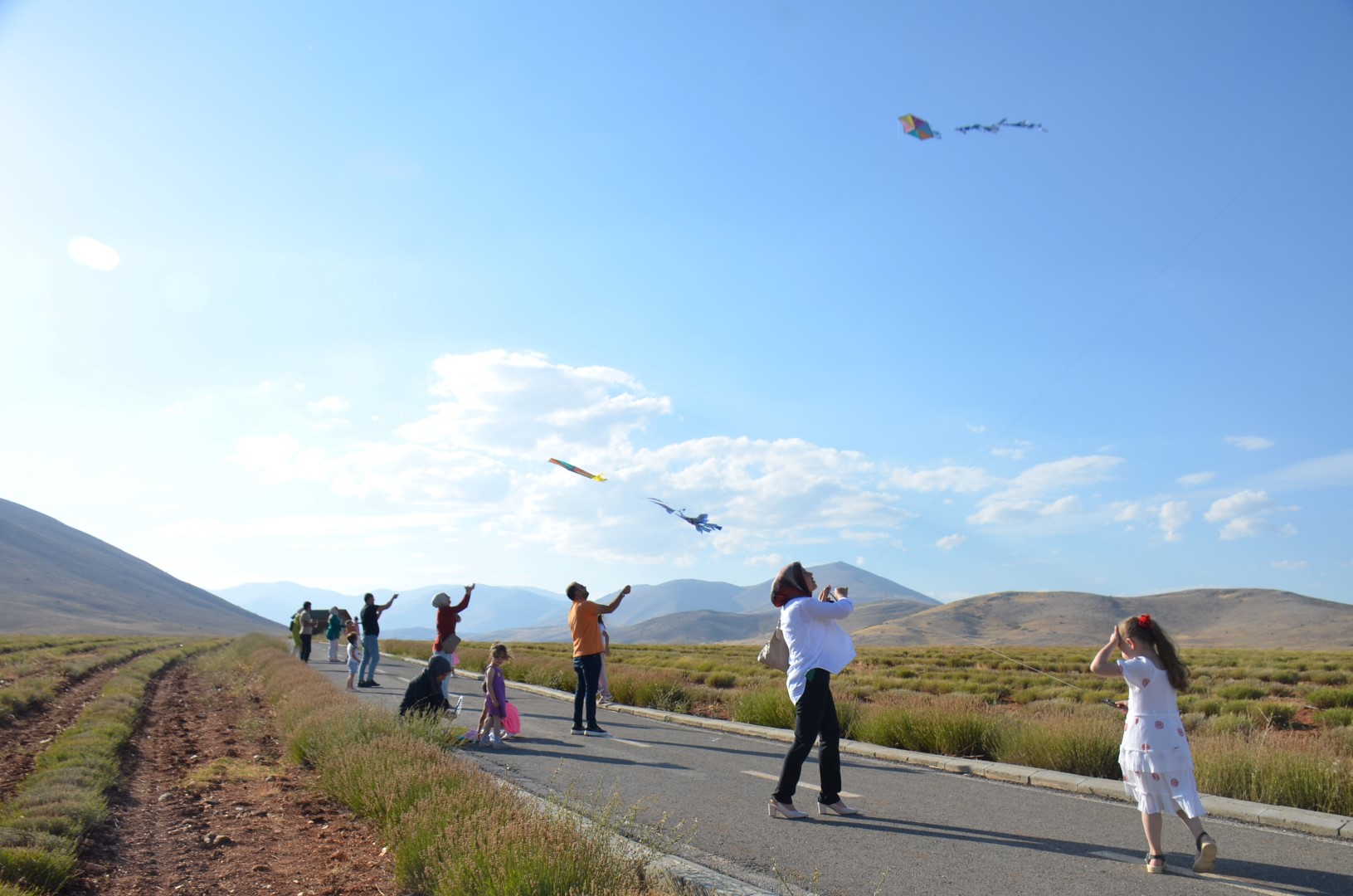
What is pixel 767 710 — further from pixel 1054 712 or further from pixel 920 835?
pixel 920 835

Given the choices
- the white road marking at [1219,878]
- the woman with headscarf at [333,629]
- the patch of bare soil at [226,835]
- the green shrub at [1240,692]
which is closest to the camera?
the white road marking at [1219,878]

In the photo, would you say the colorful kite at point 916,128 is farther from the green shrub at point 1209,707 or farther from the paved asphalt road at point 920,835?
the green shrub at point 1209,707

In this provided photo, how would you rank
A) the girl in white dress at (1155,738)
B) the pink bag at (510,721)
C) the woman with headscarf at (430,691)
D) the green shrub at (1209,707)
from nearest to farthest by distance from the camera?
1. the girl in white dress at (1155,738)
2. the woman with headscarf at (430,691)
3. the pink bag at (510,721)
4. the green shrub at (1209,707)

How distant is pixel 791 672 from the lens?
6637 millimetres

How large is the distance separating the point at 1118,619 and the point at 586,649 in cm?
18623

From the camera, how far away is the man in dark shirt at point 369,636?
17.6m

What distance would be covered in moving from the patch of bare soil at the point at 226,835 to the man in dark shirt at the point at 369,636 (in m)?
5.25

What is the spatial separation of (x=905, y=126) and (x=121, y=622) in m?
152

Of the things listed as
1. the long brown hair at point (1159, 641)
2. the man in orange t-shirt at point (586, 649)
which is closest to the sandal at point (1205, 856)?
the long brown hair at point (1159, 641)

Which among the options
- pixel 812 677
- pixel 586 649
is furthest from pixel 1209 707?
pixel 812 677

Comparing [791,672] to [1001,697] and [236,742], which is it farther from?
[1001,697]

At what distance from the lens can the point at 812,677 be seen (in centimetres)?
644

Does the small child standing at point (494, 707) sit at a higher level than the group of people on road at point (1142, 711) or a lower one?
lower

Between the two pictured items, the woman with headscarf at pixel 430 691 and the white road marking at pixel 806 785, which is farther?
the woman with headscarf at pixel 430 691
